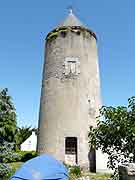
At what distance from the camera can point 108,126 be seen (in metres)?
8.87

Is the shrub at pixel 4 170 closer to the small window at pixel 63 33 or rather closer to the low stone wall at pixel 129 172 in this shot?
the low stone wall at pixel 129 172

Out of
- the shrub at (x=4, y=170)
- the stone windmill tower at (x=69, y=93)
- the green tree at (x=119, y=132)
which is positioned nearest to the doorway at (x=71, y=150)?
the stone windmill tower at (x=69, y=93)

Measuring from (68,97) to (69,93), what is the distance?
1.03 feet

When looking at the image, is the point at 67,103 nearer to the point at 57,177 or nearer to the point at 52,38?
the point at 52,38

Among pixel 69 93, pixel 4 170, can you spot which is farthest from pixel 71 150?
pixel 4 170

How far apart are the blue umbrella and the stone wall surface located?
11446 millimetres

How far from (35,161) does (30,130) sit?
5735 centimetres

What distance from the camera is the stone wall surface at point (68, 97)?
21.8 meters

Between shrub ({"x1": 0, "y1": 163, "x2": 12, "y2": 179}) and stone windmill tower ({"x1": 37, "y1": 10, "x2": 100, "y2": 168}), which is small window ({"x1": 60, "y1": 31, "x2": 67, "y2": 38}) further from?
shrub ({"x1": 0, "y1": 163, "x2": 12, "y2": 179})

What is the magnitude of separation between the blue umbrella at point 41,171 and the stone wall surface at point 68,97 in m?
11.4

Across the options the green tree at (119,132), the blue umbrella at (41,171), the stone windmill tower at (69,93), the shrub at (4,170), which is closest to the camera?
the green tree at (119,132)

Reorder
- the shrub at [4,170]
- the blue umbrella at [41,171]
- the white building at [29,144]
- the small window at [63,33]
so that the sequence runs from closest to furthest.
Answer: the blue umbrella at [41,171] < the shrub at [4,170] < the small window at [63,33] < the white building at [29,144]

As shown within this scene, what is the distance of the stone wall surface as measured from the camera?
21.8 metres

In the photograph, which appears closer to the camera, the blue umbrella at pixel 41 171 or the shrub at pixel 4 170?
the blue umbrella at pixel 41 171
